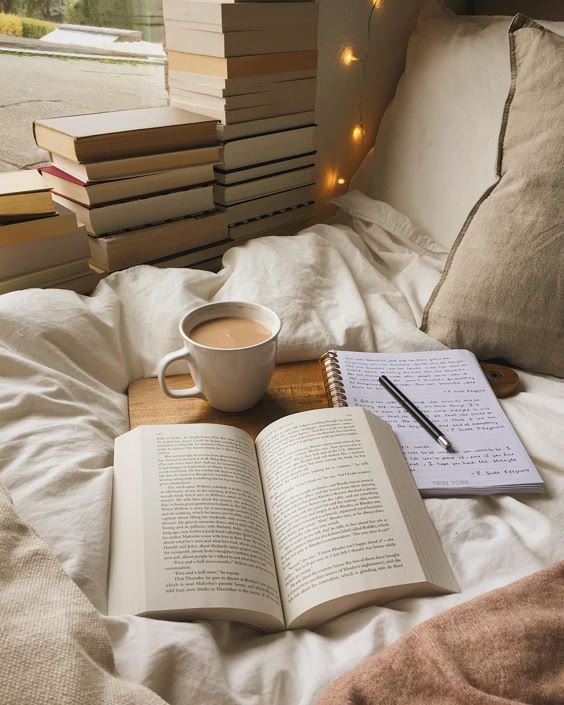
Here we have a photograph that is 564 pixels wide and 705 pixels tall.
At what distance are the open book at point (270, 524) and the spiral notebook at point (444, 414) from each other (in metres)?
0.04

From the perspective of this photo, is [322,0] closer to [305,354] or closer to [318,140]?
[318,140]

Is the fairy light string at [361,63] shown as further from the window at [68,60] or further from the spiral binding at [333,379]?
the spiral binding at [333,379]

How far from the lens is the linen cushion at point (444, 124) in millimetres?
1084

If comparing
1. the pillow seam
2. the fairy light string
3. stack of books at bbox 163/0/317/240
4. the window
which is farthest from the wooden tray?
the fairy light string

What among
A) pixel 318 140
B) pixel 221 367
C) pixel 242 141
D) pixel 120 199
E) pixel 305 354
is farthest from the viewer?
pixel 318 140

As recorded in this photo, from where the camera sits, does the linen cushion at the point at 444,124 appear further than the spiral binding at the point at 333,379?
Yes

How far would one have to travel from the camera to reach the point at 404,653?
0.46 m

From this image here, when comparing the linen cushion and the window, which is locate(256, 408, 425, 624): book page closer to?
the linen cushion

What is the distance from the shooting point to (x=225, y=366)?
69cm

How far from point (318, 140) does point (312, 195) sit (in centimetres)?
11

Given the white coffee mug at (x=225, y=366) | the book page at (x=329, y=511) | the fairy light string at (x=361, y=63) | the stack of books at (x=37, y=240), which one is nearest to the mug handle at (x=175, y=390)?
the white coffee mug at (x=225, y=366)

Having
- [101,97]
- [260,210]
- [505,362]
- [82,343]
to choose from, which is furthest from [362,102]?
[82,343]

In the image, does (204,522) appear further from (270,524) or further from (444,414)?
(444,414)

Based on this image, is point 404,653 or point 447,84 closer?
point 404,653
